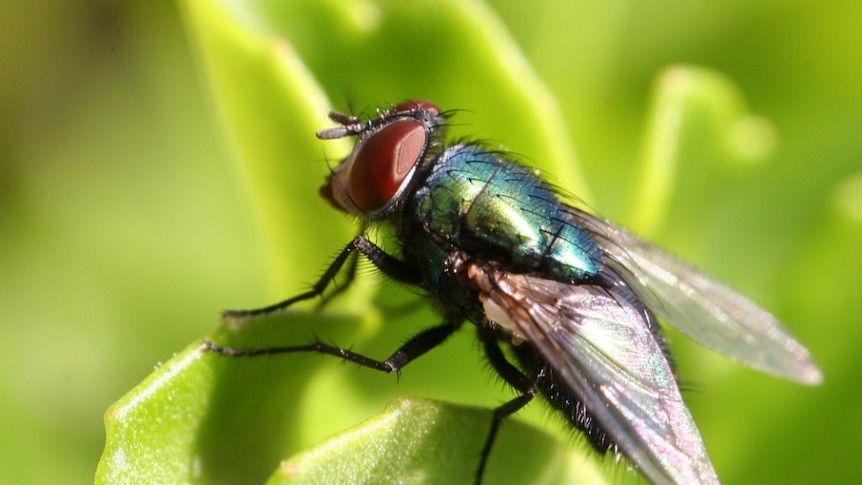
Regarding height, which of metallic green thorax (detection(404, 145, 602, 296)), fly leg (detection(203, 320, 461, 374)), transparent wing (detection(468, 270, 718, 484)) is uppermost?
metallic green thorax (detection(404, 145, 602, 296))

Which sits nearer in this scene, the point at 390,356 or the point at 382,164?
the point at 390,356

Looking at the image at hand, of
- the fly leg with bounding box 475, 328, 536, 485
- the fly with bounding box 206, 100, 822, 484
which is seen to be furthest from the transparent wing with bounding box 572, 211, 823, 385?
the fly leg with bounding box 475, 328, 536, 485

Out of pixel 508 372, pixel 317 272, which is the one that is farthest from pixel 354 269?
pixel 508 372

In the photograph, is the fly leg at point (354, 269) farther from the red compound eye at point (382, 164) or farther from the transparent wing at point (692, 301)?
the transparent wing at point (692, 301)

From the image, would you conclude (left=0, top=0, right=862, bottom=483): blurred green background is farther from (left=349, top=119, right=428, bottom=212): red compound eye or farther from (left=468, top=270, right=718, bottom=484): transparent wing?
(left=468, top=270, right=718, bottom=484): transparent wing

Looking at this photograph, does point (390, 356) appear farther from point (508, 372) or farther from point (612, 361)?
point (612, 361)

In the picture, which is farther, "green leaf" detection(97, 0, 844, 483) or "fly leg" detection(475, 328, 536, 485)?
"fly leg" detection(475, 328, 536, 485)

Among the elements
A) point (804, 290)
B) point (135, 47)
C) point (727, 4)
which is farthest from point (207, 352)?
point (727, 4)
